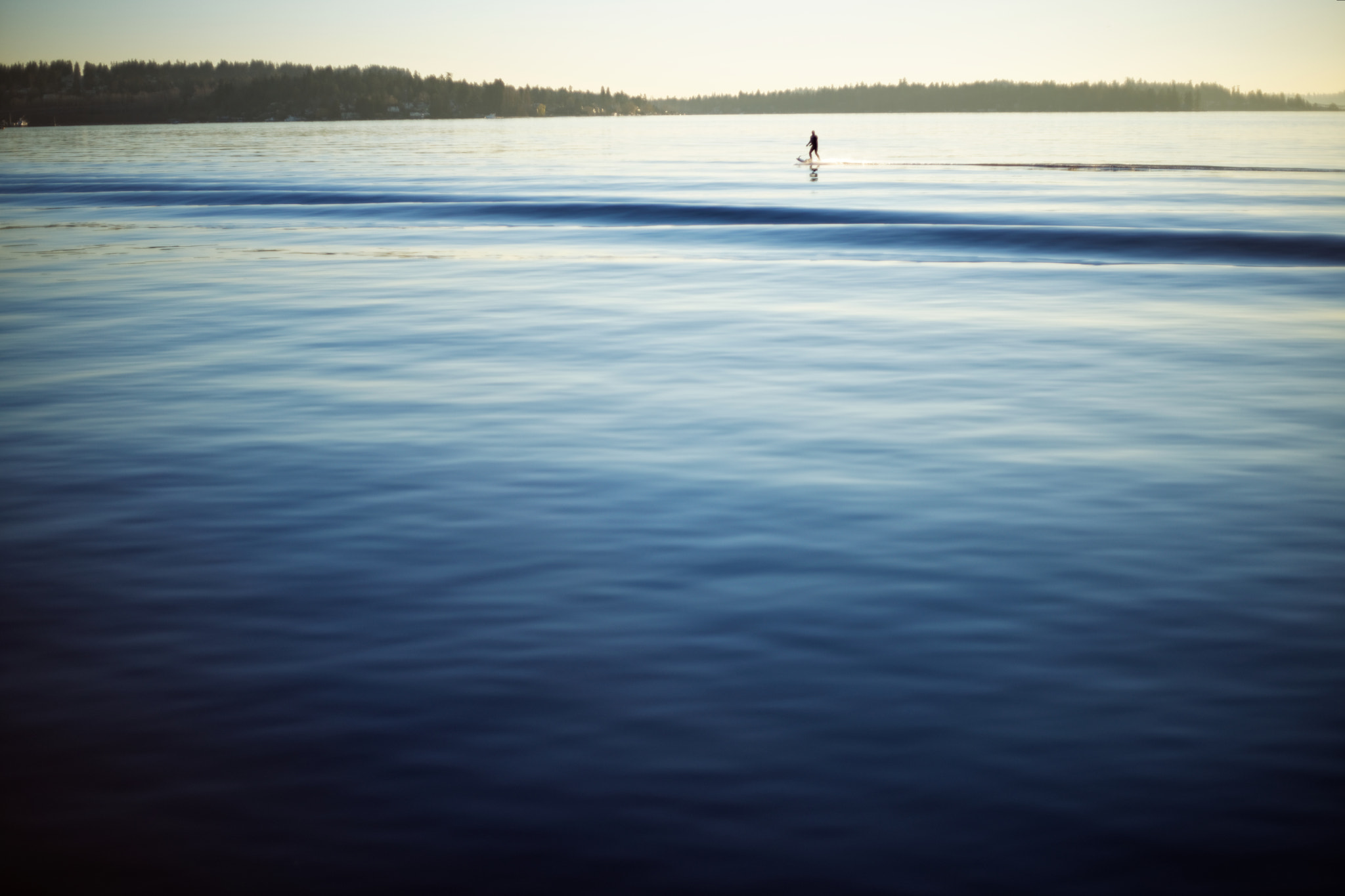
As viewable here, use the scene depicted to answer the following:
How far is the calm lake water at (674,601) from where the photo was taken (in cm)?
593

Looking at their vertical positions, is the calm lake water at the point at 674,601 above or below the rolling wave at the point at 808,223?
below

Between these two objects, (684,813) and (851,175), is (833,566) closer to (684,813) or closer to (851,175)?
(684,813)

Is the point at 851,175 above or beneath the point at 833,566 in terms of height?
above

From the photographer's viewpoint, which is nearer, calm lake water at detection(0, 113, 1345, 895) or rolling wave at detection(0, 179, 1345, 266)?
calm lake water at detection(0, 113, 1345, 895)

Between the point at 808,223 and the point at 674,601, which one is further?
the point at 808,223

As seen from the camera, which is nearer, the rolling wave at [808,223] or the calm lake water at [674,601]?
the calm lake water at [674,601]

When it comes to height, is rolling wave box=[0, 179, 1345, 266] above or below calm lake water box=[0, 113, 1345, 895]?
above

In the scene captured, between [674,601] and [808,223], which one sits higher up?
[808,223]

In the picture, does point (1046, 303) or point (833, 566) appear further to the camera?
point (1046, 303)

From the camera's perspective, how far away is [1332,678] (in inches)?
297

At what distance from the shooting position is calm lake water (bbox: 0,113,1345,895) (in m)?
5.93

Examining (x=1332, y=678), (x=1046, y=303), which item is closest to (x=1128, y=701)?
(x=1332, y=678)

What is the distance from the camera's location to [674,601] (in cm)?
887

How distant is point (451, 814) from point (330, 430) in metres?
9.02
